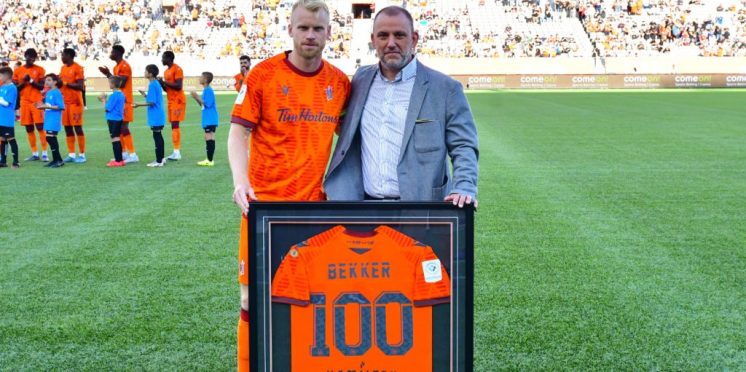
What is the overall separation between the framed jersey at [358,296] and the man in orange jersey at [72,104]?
1183cm

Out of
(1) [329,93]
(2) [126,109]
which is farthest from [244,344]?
(2) [126,109]

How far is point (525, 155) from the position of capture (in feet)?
48.4

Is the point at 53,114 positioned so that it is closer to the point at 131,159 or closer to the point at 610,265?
the point at 131,159

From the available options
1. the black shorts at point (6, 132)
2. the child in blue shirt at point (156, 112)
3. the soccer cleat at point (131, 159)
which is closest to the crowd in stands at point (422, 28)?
the child in blue shirt at point (156, 112)

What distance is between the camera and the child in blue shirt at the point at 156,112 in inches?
529

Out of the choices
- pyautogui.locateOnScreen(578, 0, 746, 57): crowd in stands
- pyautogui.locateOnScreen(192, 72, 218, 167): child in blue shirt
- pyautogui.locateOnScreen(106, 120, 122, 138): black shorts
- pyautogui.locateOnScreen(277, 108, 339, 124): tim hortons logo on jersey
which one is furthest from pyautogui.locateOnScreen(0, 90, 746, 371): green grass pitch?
pyautogui.locateOnScreen(578, 0, 746, 57): crowd in stands

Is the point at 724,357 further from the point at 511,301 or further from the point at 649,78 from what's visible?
the point at 649,78

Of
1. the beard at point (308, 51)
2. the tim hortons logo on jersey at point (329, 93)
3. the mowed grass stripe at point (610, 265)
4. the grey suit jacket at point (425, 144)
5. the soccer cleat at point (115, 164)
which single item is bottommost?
the mowed grass stripe at point (610, 265)

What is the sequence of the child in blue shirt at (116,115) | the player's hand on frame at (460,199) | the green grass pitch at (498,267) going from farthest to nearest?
the child in blue shirt at (116,115), the green grass pitch at (498,267), the player's hand on frame at (460,199)

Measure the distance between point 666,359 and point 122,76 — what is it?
1123 cm

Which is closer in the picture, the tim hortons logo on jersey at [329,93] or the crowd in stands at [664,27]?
the tim hortons logo on jersey at [329,93]

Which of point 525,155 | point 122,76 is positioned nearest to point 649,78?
point 525,155

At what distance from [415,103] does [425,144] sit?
0.16 metres

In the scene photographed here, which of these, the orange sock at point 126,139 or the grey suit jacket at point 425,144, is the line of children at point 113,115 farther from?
the grey suit jacket at point 425,144
